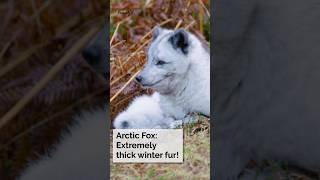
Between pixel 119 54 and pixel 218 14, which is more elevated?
pixel 218 14

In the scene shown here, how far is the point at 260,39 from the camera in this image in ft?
12.4

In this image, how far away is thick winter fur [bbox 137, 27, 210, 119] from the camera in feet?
12.3

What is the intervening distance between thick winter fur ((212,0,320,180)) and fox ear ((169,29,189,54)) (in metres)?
0.19

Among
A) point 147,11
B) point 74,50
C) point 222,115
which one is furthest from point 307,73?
point 74,50

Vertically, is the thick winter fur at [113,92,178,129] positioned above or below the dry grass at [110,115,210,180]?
above

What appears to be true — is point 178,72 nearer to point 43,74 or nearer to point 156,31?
point 156,31

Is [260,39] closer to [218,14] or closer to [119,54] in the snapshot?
[218,14]

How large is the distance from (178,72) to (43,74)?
903 millimetres

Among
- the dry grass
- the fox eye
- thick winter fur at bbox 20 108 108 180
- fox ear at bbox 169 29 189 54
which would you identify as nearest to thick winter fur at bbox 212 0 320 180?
the dry grass

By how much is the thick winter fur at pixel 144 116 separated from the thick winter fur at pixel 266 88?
1.23 feet

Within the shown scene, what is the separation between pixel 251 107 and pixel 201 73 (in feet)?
1.33

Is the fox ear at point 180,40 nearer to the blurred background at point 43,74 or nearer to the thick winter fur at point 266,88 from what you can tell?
the thick winter fur at point 266,88

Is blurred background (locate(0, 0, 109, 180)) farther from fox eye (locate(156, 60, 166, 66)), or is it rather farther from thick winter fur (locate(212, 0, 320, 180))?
thick winter fur (locate(212, 0, 320, 180))

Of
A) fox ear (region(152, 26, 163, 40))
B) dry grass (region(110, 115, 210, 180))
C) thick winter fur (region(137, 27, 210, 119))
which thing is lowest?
dry grass (region(110, 115, 210, 180))
